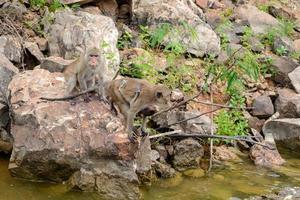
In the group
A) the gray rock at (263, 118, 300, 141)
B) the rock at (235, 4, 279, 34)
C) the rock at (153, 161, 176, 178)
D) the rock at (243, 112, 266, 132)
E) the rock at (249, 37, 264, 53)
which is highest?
the rock at (235, 4, 279, 34)

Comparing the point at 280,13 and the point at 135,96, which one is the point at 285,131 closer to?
the point at 135,96

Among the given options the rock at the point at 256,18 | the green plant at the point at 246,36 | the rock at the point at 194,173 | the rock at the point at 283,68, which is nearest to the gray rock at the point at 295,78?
the rock at the point at 283,68

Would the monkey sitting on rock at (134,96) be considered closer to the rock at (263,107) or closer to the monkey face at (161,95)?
the monkey face at (161,95)

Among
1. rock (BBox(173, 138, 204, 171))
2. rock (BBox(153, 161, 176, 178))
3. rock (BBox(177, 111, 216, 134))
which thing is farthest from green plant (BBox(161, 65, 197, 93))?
rock (BBox(153, 161, 176, 178))

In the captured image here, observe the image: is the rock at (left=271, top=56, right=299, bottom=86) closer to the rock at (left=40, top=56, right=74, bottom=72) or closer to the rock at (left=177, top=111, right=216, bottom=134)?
the rock at (left=177, top=111, right=216, bottom=134)

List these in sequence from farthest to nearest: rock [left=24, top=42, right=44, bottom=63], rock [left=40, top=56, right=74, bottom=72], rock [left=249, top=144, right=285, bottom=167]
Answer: rock [left=24, top=42, right=44, bottom=63] < rock [left=249, top=144, right=285, bottom=167] < rock [left=40, top=56, right=74, bottom=72]

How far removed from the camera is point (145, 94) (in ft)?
24.1

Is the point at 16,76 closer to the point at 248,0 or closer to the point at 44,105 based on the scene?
the point at 44,105

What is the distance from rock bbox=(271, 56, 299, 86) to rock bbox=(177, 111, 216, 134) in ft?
12.1

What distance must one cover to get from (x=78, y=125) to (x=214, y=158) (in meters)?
2.89

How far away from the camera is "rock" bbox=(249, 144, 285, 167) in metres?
9.38

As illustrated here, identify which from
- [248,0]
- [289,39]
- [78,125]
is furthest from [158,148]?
[248,0]

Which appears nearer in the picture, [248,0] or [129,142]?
[129,142]

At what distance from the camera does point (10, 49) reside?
1021cm
